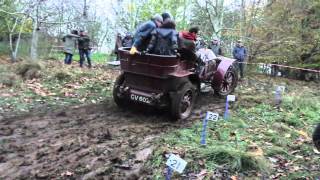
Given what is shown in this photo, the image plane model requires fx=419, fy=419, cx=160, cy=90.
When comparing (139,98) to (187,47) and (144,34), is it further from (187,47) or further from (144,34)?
(187,47)

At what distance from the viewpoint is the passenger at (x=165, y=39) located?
789 cm

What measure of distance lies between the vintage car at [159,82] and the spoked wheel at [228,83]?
1.53 m

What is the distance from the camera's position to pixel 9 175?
5051mm

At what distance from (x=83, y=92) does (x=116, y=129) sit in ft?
10.3

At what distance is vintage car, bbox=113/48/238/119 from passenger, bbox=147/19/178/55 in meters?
0.25

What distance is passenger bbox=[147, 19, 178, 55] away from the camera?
311 inches

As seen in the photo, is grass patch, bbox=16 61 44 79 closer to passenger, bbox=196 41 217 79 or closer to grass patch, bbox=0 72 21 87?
grass patch, bbox=0 72 21 87

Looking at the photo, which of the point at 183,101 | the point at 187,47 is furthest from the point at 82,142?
the point at 187,47

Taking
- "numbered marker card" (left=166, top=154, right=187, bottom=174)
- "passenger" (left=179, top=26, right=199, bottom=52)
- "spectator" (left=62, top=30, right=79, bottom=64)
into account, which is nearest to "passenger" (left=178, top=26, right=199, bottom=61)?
"passenger" (left=179, top=26, right=199, bottom=52)

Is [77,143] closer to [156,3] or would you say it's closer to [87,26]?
[87,26]

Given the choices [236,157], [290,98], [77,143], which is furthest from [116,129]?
[290,98]

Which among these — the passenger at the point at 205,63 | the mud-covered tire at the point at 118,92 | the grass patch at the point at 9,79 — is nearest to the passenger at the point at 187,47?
the passenger at the point at 205,63

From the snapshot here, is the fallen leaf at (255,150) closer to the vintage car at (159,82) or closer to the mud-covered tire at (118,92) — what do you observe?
the vintage car at (159,82)

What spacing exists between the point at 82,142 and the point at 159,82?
215 centimetres
